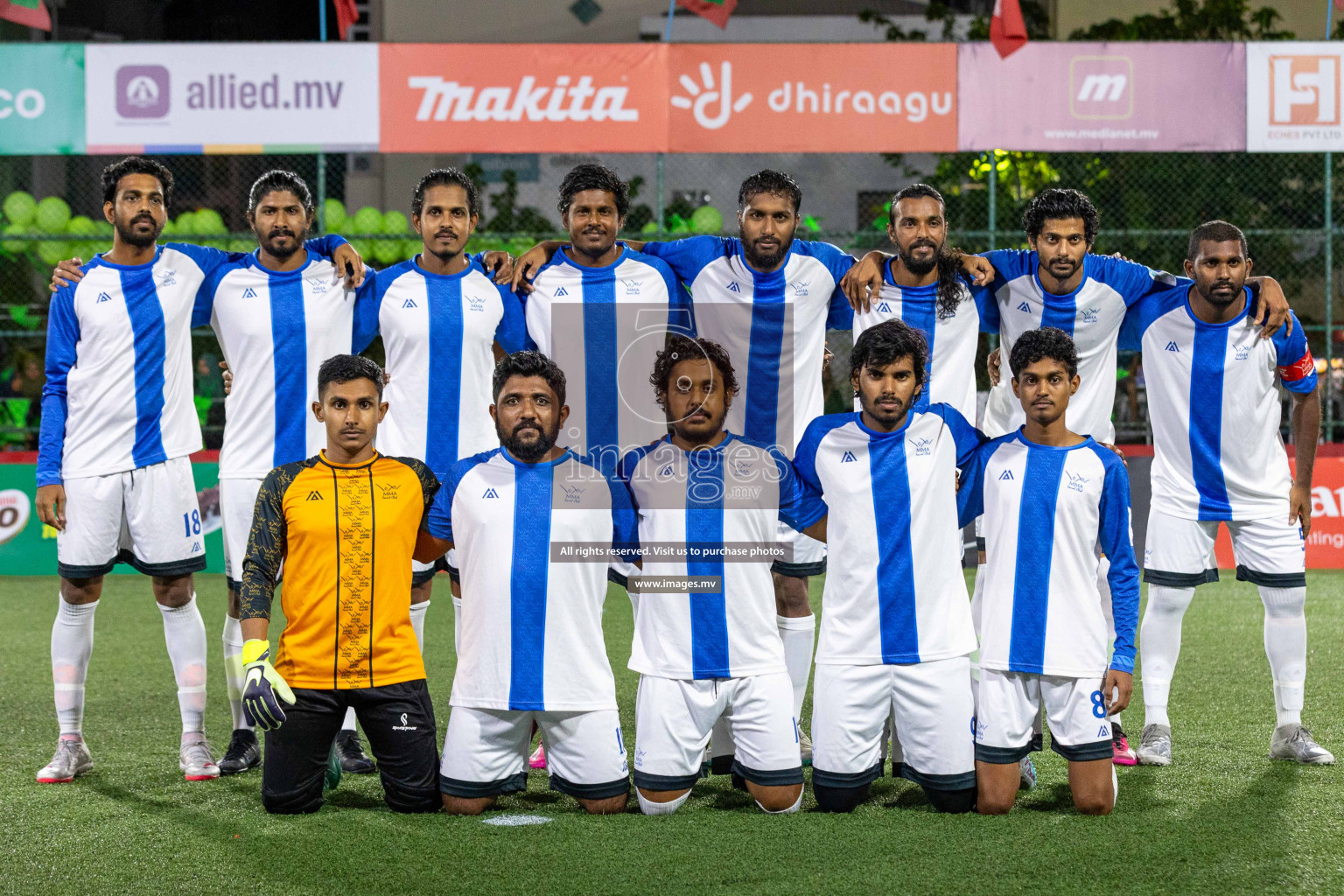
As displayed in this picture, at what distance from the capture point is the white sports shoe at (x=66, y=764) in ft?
14.5

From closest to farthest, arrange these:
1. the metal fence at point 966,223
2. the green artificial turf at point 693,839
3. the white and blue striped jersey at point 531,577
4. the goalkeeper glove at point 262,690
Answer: the green artificial turf at point 693,839
the goalkeeper glove at point 262,690
the white and blue striped jersey at point 531,577
the metal fence at point 966,223

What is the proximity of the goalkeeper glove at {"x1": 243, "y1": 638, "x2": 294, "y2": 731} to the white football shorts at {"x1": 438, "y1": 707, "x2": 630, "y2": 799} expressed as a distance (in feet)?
1.76

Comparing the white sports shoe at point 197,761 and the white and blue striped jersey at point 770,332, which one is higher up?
the white and blue striped jersey at point 770,332

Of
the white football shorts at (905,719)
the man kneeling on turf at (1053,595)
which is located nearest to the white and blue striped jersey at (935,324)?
the man kneeling on turf at (1053,595)

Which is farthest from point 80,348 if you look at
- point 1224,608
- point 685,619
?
point 1224,608

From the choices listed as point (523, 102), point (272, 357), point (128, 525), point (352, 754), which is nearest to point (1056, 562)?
point (352, 754)

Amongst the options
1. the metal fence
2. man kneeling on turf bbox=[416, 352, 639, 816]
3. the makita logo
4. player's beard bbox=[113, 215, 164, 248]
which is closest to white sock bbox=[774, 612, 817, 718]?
man kneeling on turf bbox=[416, 352, 639, 816]

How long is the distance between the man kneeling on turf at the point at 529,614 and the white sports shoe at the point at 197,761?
3.32 feet

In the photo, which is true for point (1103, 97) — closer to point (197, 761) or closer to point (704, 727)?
point (704, 727)

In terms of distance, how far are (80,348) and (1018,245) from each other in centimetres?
788

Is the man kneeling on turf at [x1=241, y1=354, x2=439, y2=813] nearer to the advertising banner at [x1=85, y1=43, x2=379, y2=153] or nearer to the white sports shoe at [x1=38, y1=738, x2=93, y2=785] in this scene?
the white sports shoe at [x1=38, y1=738, x2=93, y2=785]

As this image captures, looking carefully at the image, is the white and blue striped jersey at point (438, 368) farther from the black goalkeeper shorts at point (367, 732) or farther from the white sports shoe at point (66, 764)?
the white sports shoe at point (66, 764)

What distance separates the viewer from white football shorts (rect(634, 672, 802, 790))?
12.7ft

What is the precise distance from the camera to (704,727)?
3.90 m
